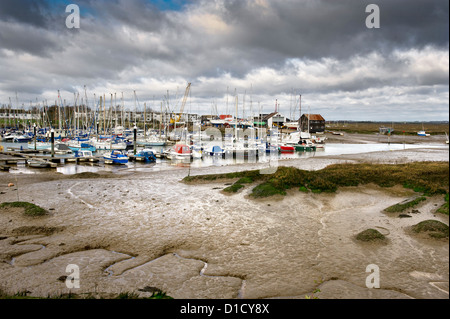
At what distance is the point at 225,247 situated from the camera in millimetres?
13312

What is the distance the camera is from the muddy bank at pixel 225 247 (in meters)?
9.68

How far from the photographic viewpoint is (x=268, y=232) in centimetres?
1509

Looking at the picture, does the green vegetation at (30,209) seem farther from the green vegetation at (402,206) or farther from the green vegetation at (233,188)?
the green vegetation at (402,206)

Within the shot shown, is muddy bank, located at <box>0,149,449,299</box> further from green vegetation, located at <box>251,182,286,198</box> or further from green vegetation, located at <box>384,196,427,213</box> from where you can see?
green vegetation, located at <box>251,182,286,198</box>

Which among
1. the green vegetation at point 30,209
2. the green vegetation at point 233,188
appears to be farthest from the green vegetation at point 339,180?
the green vegetation at point 30,209

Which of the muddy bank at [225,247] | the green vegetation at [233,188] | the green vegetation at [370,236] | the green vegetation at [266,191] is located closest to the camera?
the muddy bank at [225,247]

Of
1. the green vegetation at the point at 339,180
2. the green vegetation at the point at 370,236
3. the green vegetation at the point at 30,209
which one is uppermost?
the green vegetation at the point at 339,180

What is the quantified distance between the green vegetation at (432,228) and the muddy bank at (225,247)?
0.46 m

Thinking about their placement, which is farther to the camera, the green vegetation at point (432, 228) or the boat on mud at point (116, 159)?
the boat on mud at point (116, 159)

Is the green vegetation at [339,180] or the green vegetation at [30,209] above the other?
the green vegetation at [339,180]

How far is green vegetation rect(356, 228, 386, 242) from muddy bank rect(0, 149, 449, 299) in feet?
1.40
